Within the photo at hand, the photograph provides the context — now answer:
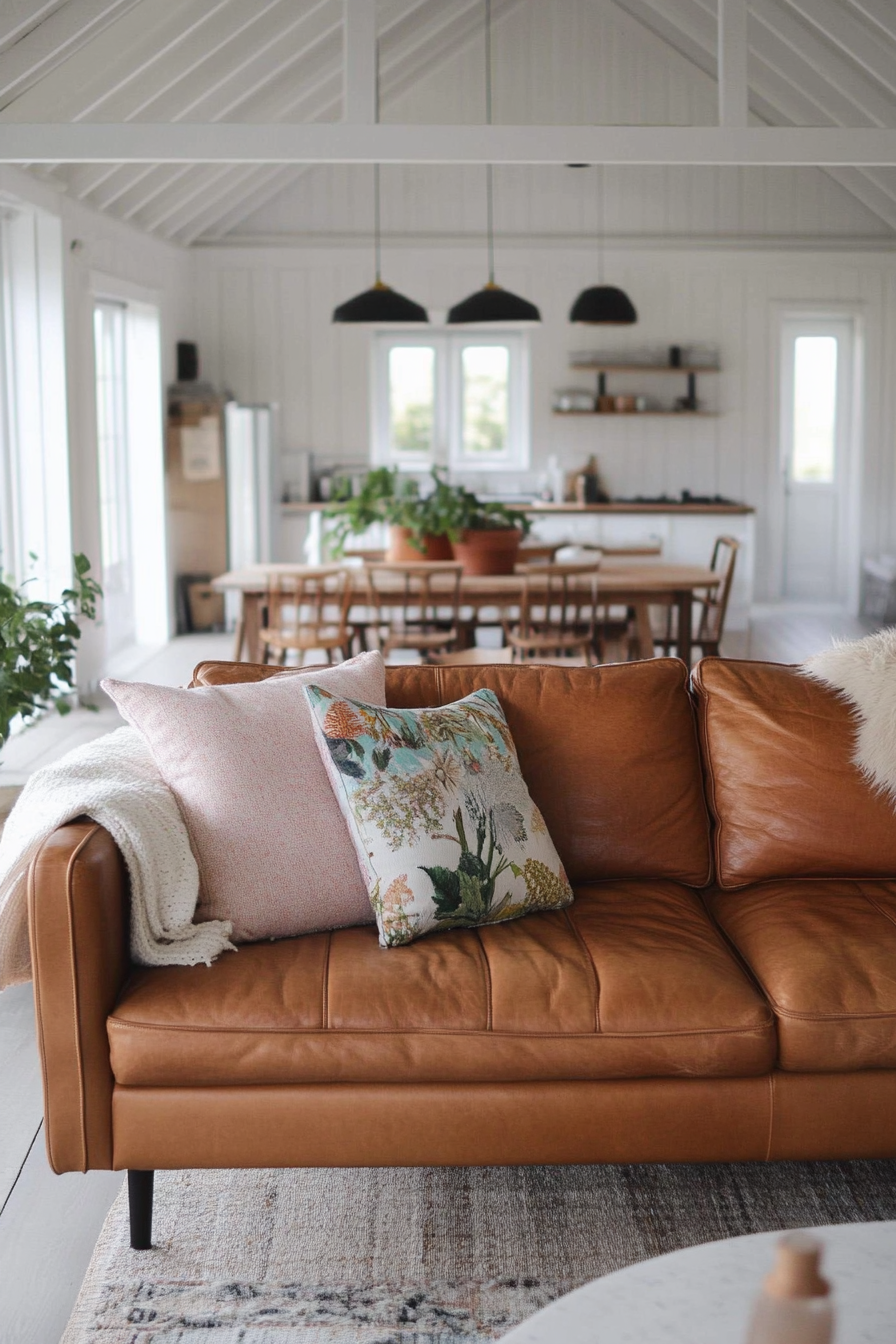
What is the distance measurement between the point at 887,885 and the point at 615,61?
8.36 m

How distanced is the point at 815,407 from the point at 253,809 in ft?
29.0

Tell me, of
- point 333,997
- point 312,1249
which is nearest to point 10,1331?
point 312,1249

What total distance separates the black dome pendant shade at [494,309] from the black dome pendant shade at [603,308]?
954 millimetres

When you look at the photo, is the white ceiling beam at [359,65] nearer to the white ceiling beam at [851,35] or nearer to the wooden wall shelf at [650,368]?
the white ceiling beam at [851,35]

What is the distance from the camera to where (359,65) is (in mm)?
4953

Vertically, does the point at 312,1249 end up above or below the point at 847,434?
below

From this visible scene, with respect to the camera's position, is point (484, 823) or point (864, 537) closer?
point (484, 823)

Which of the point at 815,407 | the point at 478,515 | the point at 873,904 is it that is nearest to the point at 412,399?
the point at 815,407

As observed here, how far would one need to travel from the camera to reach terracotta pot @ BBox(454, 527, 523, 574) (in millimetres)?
6082

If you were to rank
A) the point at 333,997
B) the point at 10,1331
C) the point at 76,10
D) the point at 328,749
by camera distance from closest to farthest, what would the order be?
the point at 10,1331
the point at 333,997
the point at 328,749
the point at 76,10

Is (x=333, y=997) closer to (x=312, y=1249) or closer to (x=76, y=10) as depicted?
(x=312, y=1249)

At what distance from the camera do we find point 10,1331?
1968 millimetres

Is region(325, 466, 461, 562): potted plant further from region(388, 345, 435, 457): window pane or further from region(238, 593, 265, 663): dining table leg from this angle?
region(388, 345, 435, 457): window pane

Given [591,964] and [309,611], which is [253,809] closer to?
[591,964]
